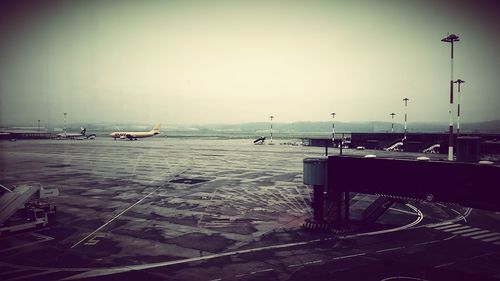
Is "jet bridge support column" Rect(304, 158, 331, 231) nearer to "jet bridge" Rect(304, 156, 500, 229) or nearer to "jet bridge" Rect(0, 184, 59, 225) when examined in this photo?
"jet bridge" Rect(304, 156, 500, 229)

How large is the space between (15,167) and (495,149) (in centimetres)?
10301

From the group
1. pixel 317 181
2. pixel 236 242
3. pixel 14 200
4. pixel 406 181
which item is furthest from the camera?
pixel 317 181

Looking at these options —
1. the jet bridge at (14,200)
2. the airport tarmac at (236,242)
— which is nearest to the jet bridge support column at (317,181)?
the airport tarmac at (236,242)

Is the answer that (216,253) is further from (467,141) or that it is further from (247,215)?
(467,141)

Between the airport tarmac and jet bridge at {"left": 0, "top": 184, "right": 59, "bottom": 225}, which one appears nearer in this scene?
the airport tarmac

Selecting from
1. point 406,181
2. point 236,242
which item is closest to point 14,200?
point 236,242

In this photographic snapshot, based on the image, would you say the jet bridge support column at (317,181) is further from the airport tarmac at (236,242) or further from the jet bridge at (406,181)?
the airport tarmac at (236,242)

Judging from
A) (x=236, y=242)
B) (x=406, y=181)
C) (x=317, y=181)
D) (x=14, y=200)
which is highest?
(x=406, y=181)

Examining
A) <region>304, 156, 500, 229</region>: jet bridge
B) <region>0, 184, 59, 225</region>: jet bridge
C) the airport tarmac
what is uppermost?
<region>304, 156, 500, 229</region>: jet bridge

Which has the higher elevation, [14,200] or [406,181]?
[406,181]

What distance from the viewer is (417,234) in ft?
84.0

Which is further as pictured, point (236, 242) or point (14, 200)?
point (14, 200)

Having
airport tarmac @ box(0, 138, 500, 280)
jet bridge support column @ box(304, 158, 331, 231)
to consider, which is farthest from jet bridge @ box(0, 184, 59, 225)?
jet bridge support column @ box(304, 158, 331, 231)

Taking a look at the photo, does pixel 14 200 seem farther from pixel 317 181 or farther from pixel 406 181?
pixel 406 181
